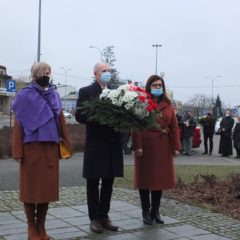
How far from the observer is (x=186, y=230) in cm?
684

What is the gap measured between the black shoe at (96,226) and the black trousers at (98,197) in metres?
0.06

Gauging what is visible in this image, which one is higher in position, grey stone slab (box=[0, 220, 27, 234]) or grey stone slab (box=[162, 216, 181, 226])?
grey stone slab (box=[162, 216, 181, 226])

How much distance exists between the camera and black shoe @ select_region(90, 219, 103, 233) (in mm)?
6641

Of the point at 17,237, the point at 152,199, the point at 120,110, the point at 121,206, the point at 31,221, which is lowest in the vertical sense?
the point at 17,237

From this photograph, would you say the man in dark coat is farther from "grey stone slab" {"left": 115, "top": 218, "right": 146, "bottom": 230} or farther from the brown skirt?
the brown skirt

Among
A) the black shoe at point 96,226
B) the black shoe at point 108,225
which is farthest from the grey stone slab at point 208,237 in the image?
the black shoe at point 96,226

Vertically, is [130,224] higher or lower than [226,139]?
lower

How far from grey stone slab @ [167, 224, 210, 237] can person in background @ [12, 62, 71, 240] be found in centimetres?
170

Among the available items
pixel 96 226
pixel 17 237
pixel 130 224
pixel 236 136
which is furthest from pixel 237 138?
pixel 17 237

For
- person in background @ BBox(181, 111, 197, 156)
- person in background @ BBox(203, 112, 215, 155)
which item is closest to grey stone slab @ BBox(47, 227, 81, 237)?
person in background @ BBox(181, 111, 197, 156)

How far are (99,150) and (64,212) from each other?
1.71 m

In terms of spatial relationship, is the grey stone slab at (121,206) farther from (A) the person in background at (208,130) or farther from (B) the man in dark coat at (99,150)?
(A) the person in background at (208,130)

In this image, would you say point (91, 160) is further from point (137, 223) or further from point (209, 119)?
point (209, 119)

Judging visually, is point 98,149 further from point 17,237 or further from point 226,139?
point 226,139
